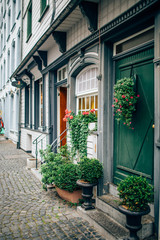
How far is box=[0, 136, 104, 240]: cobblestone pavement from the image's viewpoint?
148 inches

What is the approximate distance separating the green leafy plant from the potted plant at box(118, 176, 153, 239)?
2.42 metres

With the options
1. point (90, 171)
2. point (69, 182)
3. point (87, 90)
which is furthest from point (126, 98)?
point (87, 90)

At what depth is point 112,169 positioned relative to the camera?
4.81 meters

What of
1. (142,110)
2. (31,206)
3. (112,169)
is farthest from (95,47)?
(31,206)

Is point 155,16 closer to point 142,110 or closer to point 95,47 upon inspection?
point 142,110

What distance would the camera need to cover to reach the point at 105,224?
377 centimetres

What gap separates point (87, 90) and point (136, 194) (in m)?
3.61

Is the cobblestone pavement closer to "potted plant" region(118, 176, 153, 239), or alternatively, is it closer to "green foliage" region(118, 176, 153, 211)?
"potted plant" region(118, 176, 153, 239)

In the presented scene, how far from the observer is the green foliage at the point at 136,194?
299cm

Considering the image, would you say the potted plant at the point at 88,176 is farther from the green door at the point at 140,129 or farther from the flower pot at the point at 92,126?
the flower pot at the point at 92,126

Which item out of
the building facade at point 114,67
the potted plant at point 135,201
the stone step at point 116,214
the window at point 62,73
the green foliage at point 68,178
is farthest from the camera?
the window at point 62,73

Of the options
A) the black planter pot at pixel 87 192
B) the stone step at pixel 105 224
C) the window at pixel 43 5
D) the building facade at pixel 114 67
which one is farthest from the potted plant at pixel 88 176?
the window at pixel 43 5

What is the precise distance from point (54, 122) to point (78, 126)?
3.14m

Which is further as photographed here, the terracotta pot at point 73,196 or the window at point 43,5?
the window at point 43,5
